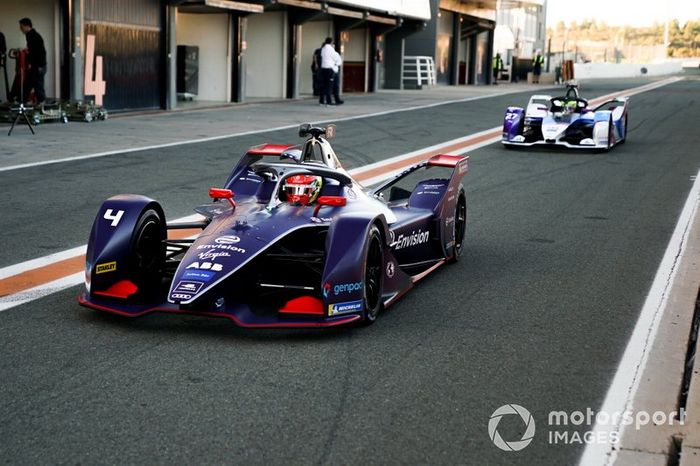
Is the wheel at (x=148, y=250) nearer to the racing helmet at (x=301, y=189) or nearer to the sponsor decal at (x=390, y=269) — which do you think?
the racing helmet at (x=301, y=189)

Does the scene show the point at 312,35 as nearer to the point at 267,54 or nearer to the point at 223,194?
the point at 267,54

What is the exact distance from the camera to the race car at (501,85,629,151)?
18.3 m

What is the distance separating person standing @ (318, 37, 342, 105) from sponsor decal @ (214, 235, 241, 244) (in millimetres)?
23138

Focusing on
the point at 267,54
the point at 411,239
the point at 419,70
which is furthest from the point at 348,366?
the point at 419,70

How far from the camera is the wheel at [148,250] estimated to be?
21.0 ft

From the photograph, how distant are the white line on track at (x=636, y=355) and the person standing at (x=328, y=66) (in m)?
20.3

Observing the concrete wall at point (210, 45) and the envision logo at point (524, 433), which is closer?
the envision logo at point (524, 433)

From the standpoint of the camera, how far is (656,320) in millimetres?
6703

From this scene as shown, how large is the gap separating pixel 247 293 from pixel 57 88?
1762cm

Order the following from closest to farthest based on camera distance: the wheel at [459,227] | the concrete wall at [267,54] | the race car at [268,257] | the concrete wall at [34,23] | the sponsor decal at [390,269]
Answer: the race car at [268,257] < the sponsor decal at [390,269] < the wheel at [459,227] < the concrete wall at [34,23] < the concrete wall at [267,54]

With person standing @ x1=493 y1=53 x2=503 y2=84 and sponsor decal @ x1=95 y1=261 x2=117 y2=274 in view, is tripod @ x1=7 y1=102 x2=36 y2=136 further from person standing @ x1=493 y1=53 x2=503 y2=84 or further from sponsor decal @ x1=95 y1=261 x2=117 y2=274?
person standing @ x1=493 y1=53 x2=503 y2=84

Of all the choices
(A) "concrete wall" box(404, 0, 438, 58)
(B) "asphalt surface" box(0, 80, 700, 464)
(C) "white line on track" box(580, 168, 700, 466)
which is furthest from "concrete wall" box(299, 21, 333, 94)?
(C) "white line on track" box(580, 168, 700, 466)

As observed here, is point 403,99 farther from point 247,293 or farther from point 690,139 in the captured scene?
point 247,293

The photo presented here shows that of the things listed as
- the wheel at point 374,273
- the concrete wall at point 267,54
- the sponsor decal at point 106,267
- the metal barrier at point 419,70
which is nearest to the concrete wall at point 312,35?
the concrete wall at point 267,54
